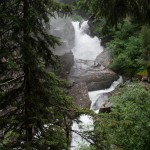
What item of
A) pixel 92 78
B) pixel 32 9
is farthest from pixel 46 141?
pixel 92 78

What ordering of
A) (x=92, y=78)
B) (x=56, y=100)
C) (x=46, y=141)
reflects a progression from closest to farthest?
(x=46, y=141) < (x=56, y=100) < (x=92, y=78)

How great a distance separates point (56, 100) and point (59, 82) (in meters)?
0.48

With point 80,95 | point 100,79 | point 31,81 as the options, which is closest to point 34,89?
point 31,81

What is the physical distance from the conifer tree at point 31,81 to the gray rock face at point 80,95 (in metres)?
11.7

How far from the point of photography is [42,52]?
6059 millimetres

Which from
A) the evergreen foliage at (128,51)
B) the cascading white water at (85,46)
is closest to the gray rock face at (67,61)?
the evergreen foliage at (128,51)

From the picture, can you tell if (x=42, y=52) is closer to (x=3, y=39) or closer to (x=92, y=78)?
(x=3, y=39)

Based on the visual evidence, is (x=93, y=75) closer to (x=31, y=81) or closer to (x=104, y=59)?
(x=104, y=59)

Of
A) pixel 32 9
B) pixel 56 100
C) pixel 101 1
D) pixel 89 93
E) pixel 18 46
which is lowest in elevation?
pixel 56 100

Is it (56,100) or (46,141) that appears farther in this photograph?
(56,100)

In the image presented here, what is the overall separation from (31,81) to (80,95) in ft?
43.7

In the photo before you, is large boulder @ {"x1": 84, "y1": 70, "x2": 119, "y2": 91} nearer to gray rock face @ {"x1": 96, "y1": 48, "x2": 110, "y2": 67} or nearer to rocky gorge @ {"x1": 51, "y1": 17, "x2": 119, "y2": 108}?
rocky gorge @ {"x1": 51, "y1": 17, "x2": 119, "y2": 108}

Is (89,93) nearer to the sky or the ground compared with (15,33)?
nearer to the sky

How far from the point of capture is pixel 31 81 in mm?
5762
